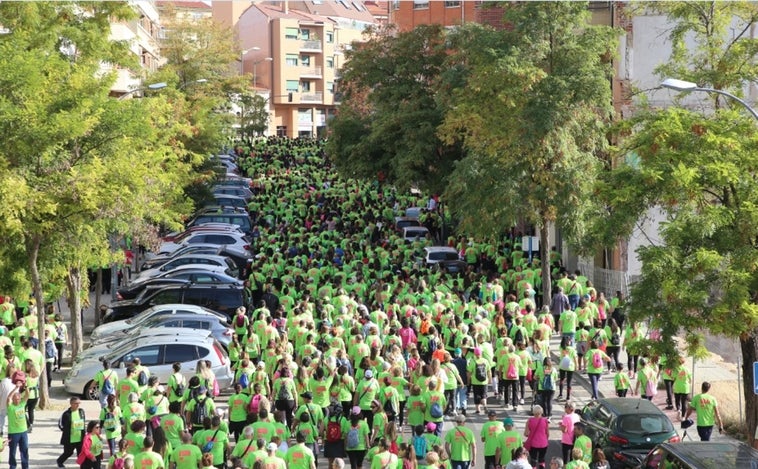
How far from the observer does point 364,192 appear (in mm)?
54875

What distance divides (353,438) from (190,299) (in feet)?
43.5

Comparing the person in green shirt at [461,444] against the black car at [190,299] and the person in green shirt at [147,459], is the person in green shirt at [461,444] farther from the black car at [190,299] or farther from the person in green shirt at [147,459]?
the black car at [190,299]

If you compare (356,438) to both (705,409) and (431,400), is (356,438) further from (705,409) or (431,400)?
(705,409)

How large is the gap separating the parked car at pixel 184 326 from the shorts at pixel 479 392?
5.80 meters

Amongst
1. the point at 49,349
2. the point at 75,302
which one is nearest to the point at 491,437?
the point at 49,349

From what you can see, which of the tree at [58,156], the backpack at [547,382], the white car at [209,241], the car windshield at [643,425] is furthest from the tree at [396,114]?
the car windshield at [643,425]

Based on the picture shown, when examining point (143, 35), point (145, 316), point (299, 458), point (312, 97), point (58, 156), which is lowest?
point (299, 458)

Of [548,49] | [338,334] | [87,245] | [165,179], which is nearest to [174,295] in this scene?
[165,179]

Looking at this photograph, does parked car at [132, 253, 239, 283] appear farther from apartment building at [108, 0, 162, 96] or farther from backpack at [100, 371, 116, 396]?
backpack at [100, 371, 116, 396]

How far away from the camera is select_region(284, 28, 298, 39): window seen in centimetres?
10481

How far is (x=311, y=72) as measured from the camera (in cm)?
10744

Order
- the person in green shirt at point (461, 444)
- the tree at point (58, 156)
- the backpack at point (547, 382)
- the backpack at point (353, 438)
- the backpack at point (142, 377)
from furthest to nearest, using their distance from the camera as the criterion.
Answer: the backpack at point (547, 382) < the tree at point (58, 156) < the backpack at point (142, 377) < the backpack at point (353, 438) < the person in green shirt at point (461, 444)

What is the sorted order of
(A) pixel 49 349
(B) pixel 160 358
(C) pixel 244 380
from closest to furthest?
(C) pixel 244 380
(B) pixel 160 358
(A) pixel 49 349

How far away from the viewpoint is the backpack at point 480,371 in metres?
20.3
